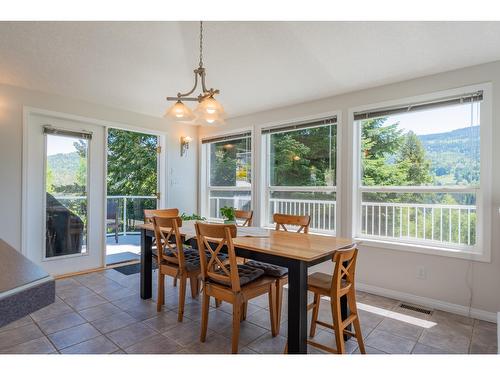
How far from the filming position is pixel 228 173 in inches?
204

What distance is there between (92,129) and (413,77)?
4.10m

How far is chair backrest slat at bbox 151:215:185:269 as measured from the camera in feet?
8.66

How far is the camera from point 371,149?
3.58 meters

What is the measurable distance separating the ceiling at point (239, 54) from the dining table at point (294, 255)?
5.51 feet

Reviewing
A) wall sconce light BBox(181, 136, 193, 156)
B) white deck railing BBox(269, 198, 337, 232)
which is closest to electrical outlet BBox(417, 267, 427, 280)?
white deck railing BBox(269, 198, 337, 232)

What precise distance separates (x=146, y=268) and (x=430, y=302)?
298cm

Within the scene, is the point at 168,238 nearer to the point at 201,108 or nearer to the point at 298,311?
the point at 201,108

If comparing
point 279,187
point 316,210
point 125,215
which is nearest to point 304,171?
point 279,187

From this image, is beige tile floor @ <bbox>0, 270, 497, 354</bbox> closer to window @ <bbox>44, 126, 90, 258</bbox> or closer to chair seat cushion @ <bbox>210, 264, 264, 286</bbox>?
chair seat cushion @ <bbox>210, 264, 264, 286</bbox>

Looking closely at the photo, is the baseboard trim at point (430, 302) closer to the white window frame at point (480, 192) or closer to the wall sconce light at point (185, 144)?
the white window frame at point (480, 192)

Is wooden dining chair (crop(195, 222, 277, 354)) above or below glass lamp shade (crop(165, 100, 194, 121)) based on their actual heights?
below

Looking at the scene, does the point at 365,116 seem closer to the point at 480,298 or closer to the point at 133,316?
the point at 480,298

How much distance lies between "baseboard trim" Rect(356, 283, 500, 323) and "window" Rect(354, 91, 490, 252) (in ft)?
1.85
